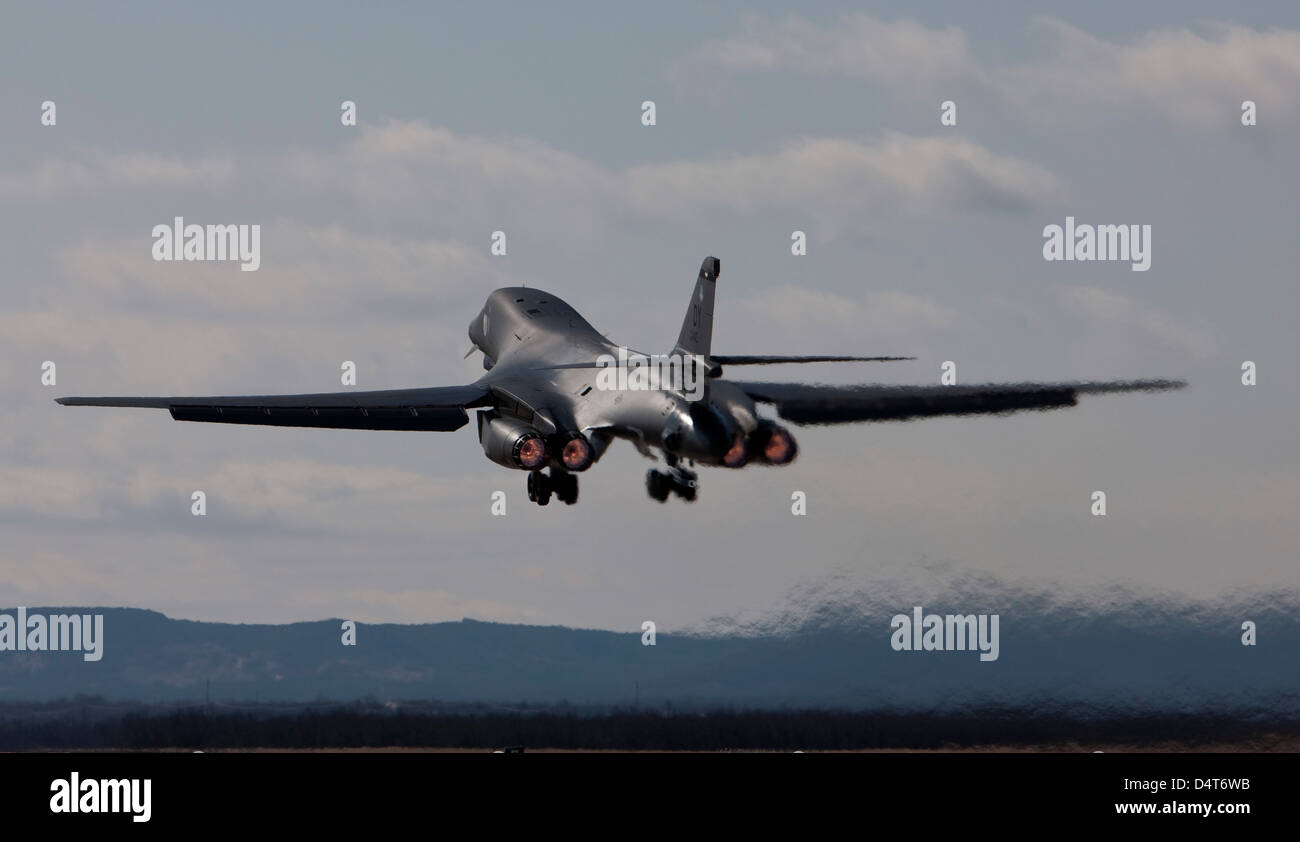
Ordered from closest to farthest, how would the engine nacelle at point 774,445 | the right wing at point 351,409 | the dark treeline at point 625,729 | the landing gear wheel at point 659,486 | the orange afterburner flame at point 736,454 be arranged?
the orange afterburner flame at point 736,454 → the engine nacelle at point 774,445 → the dark treeline at point 625,729 → the landing gear wheel at point 659,486 → the right wing at point 351,409

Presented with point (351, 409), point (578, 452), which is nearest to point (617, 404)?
point (578, 452)

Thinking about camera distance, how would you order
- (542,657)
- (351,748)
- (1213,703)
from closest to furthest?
1. (1213,703)
2. (351,748)
3. (542,657)

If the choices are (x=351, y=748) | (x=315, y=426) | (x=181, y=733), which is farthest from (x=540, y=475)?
(x=181, y=733)

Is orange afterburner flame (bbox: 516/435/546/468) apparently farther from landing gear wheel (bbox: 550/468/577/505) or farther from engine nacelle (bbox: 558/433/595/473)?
landing gear wheel (bbox: 550/468/577/505)

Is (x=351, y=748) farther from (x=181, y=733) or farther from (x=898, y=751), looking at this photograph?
(x=898, y=751)

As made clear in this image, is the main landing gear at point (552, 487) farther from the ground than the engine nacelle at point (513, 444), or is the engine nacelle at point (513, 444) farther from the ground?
the engine nacelle at point (513, 444)

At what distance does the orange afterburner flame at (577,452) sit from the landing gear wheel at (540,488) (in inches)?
123

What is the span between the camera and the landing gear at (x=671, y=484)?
57594 mm

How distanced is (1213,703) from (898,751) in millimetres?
8475

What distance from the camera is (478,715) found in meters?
66.9

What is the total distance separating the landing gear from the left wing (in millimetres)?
3114

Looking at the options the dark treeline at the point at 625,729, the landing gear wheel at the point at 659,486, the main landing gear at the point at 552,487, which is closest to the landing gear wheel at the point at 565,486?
the main landing gear at the point at 552,487

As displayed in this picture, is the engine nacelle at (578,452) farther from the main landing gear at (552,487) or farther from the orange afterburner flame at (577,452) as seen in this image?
the main landing gear at (552,487)
